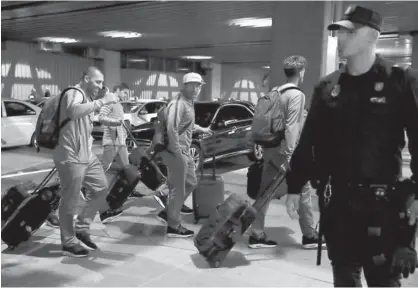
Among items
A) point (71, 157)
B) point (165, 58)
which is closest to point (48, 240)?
point (71, 157)

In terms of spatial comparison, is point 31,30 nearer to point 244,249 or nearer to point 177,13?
point 177,13

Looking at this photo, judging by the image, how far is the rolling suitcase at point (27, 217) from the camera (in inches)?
183

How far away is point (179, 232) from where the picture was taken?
531 cm

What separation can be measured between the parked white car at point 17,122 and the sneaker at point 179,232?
A: 8910mm

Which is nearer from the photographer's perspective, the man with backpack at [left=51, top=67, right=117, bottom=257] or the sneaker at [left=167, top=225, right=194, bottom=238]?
the man with backpack at [left=51, top=67, right=117, bottom=257]

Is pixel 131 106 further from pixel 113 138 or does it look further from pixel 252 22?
pixel 113 138

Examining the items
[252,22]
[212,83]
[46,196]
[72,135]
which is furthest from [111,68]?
[72,135]

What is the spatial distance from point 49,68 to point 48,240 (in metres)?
21.3

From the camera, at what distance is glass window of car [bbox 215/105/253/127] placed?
1095 centimetres

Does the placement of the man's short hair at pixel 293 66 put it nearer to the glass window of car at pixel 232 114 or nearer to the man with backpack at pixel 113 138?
the man with backpack at pixel 113 138

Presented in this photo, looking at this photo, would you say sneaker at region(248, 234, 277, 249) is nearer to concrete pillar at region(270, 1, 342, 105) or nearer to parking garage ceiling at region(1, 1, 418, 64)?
concrete pillar at region(270, 1, 342, 105)

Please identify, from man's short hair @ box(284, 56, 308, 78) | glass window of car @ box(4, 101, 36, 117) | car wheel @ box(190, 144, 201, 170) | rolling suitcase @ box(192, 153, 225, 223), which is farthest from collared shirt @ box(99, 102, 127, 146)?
glass window of car @ box(4, 101, 36, 117)

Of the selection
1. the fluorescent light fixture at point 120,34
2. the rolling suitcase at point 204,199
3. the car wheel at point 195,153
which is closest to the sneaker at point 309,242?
the rolling suitcase at point 204,199

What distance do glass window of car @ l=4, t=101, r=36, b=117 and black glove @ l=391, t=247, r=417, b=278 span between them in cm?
1273
